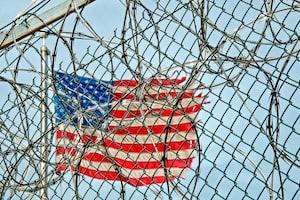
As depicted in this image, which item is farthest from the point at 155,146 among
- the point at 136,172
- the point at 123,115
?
the point at 136,172

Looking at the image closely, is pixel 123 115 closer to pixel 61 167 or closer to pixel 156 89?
pixel 156 89

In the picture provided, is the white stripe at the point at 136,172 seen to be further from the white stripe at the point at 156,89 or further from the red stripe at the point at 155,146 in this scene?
the white stripe at the point at 156,89

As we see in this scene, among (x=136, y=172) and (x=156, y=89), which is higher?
(x=136, y=172)

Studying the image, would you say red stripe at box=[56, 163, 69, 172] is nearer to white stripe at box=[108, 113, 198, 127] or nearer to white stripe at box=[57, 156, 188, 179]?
white stripe at box=[57, 156, 188, 179]

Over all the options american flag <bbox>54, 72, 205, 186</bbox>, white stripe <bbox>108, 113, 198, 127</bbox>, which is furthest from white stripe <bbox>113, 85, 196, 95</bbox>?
white stripe <bbox>108, 113, 198, 127</bbox>

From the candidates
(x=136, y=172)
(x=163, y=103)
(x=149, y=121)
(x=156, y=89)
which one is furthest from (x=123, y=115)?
(x=136, y=172)

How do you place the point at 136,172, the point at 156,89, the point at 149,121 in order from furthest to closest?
1. the point at 136,172
2. the point at 149,121
3. the point at 156,89

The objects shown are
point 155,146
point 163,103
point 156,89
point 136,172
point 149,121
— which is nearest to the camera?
point 163,103

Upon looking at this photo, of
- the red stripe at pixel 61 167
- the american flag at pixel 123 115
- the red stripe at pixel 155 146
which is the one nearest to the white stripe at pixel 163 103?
the american flag at pixel 123 115

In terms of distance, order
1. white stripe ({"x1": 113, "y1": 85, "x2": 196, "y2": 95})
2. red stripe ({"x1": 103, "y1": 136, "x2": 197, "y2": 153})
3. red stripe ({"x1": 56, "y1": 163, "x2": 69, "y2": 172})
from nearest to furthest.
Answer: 1. white stripe ({"x1": 113, "y1": 85, "x2": 196, "y2": 95})
2. red stripe ({"x1": 103, "y1": 136, "x2": 197, "y2": 153})
3. red stripe ({"x1": 56, "y1": 163, "x2": 69, "y2": 172})

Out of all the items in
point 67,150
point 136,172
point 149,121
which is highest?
point 149,121

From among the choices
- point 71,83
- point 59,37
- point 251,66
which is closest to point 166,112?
point 71,83

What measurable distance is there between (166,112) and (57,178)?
68 cm

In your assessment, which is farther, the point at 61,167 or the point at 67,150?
the point at 67,150
